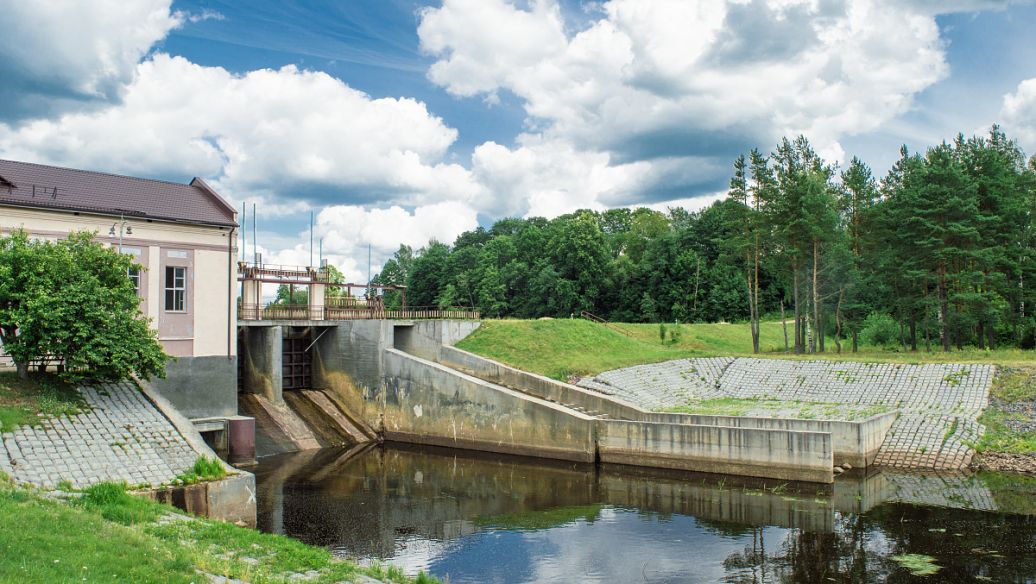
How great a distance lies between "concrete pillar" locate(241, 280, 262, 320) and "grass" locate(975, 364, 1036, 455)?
2792 cm

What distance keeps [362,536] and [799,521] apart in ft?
35.8

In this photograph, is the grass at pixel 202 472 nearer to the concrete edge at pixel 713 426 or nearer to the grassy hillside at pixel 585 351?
the concrete edge at pixel 713 426

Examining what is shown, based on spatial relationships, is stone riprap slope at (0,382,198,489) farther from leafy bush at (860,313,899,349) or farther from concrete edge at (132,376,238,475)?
leafy bush at (860,313,899,349)

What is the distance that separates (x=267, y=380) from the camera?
30062 millimetres

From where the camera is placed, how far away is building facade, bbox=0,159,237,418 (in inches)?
896

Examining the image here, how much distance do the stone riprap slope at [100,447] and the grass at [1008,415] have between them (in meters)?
23.5

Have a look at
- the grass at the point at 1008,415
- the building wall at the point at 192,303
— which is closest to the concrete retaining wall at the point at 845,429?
the grass at the point at 1008,415

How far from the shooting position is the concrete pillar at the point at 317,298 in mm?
32969

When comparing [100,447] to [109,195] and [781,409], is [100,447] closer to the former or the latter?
[109,195]

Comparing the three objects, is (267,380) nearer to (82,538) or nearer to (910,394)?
(82,538)

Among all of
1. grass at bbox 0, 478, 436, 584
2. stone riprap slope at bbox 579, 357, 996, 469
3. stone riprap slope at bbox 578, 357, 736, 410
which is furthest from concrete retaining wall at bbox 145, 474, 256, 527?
stone riprap slope at bbox 579, 357, 996, 469

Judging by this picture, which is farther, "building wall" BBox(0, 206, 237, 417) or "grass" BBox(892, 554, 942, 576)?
"building wall" BBox(0, 206, 237, 417)

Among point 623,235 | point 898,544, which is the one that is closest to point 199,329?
point 898,544

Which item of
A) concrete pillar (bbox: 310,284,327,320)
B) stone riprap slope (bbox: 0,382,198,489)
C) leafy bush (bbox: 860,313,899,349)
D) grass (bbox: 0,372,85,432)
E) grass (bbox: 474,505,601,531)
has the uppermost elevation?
concrete pillar (bbox: 310,284,327,320)
